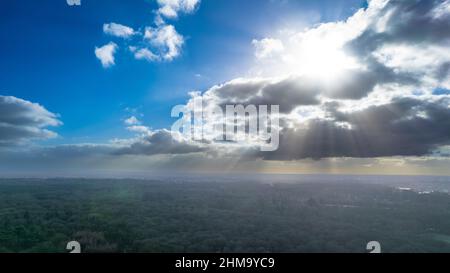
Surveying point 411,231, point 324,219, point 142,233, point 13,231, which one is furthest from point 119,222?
point 411,231

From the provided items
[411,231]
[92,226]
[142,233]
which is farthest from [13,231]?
[411,231]

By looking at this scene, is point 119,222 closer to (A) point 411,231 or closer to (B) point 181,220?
(B) point 181,220

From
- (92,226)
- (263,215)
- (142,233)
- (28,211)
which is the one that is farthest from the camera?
(263,215)

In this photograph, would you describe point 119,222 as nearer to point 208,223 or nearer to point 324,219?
point 208,223
